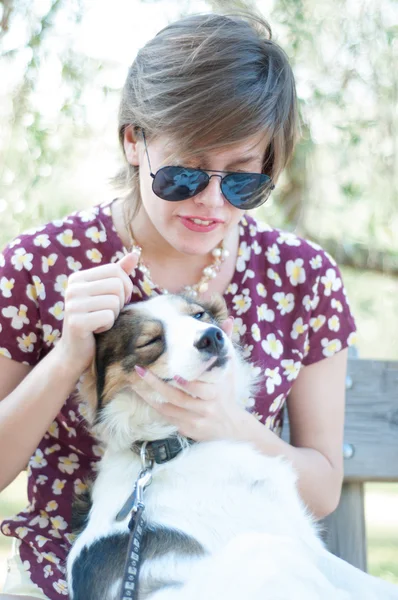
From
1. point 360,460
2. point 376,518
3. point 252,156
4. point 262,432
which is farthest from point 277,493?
point 376,518

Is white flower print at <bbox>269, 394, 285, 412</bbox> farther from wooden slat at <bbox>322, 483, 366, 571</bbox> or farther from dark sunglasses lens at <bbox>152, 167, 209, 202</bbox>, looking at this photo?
dark sunglasses lens at <bbox>152, 167, 209, 202</bbox>

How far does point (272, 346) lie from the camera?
2793 mm

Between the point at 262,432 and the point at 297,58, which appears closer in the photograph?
the point at 262,432

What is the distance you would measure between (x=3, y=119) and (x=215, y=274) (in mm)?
2169

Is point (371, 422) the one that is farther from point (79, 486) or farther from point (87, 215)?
point (87, 215)

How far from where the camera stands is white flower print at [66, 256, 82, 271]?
2.70 meters

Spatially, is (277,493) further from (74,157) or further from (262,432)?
(74,157)

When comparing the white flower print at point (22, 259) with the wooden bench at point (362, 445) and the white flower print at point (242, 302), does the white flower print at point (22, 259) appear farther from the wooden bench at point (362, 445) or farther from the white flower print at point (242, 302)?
the wooden bench at point (362, 445)

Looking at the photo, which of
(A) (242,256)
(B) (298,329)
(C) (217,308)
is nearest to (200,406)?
(C) (217,308)

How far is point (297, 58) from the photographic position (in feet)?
15.0

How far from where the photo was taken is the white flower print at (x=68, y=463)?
2.71 m

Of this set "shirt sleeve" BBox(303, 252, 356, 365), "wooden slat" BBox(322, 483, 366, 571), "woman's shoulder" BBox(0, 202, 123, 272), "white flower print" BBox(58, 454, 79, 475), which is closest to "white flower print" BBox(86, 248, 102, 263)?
"woman's shoulder" BBox(0, 202, 123, 272)

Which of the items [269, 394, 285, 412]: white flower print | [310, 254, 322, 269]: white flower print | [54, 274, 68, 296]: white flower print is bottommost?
[269, 394, 285, 412]: white flower print

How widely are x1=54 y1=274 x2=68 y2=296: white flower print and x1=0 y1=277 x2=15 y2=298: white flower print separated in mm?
144
